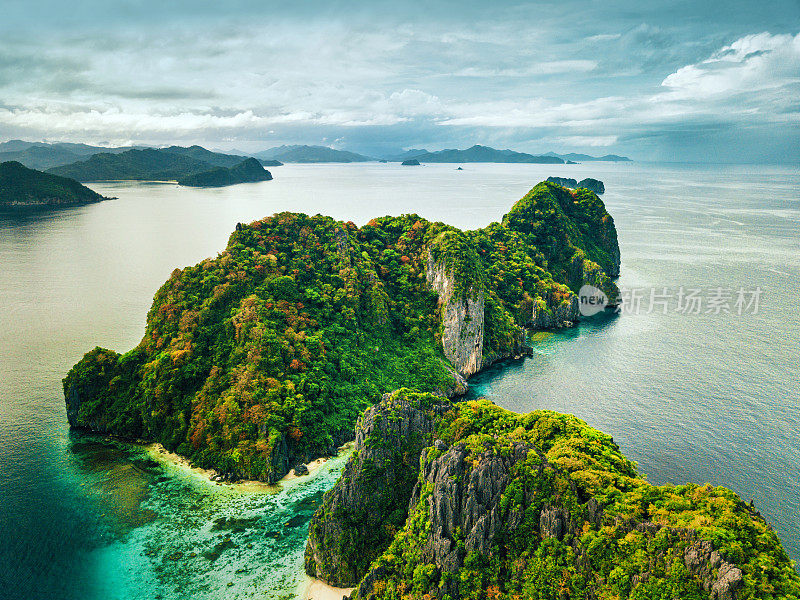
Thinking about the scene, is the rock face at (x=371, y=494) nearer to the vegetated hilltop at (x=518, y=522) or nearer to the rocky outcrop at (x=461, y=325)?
the vegetated hilltop at (x=518, y=522)

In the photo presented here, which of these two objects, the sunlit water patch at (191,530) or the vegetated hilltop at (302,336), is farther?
the vegetated hilltop at (302,336)

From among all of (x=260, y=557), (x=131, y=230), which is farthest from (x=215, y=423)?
(x=131, y=230)

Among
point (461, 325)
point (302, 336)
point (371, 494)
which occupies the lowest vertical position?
point (371, 494)

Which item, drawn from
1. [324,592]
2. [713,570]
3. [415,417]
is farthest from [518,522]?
[324,592]

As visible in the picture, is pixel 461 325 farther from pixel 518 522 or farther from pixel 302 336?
pixel 518 522

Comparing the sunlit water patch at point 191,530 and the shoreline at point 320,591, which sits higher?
the sunlit water patch at point 191,530

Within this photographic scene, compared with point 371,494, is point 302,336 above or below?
above

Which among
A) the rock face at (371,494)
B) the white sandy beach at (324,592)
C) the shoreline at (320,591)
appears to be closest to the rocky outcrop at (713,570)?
the rock face at (371,494)
